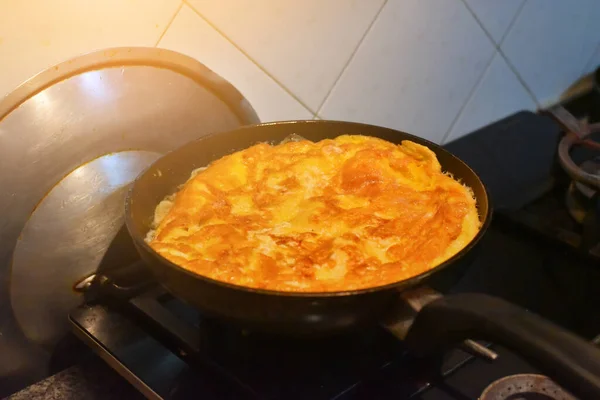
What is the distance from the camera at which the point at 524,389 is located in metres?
0.67

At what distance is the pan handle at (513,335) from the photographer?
413mm

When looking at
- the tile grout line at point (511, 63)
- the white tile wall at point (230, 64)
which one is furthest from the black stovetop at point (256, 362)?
the tile grout line at point (511, 63)

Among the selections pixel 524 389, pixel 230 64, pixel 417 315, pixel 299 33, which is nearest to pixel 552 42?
pixel 299 33

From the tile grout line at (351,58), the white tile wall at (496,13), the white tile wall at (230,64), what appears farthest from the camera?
the white tile wall at (496,13)

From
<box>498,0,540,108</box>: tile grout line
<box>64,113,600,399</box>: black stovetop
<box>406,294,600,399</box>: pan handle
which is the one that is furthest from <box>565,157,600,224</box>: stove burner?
<box>406,294,600,399</box>: pan handle

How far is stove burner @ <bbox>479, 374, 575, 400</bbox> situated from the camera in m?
0.66

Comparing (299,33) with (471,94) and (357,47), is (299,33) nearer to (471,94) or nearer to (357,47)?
(357,47)

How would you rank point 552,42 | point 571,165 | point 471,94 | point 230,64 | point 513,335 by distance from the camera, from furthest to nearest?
1. point 552,42
2. point 471,94
3. point 571,165
4. point 230,64
5. point 513,335

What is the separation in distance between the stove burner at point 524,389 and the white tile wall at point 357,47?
0.57 meters

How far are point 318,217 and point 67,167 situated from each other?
1.09ft

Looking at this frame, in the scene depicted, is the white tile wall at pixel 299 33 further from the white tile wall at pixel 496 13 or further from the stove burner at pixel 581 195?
the stove burner at pixel 581 195

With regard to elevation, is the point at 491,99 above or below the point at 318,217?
above

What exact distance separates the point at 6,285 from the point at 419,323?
512mm

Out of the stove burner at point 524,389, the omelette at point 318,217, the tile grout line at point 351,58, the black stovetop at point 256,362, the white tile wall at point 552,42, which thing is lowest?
the black stovetop at point 256,362
